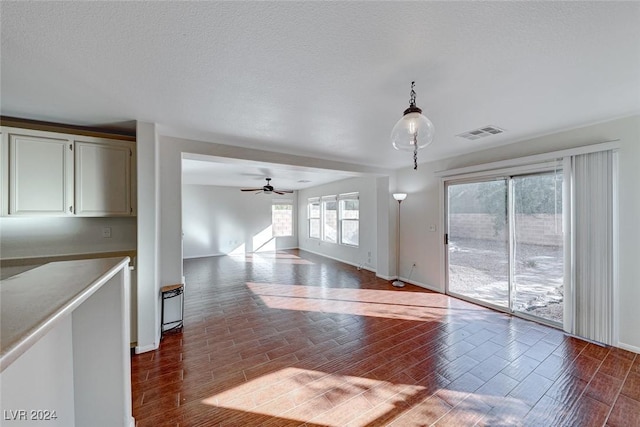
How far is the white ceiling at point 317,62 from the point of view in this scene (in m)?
1.17

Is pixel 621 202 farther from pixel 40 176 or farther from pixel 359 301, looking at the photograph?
pixel 40 176

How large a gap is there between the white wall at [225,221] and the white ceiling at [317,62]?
542cm

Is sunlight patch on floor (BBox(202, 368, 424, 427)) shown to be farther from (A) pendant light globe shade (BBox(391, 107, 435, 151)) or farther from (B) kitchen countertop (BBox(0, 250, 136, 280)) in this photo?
(A) pendant light globe shade (BBox(391, 107, 435, 151))

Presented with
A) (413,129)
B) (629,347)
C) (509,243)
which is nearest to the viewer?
(413,129)

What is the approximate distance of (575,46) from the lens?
1396mm

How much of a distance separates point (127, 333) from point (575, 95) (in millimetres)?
3769

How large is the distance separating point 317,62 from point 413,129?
2.61 feet

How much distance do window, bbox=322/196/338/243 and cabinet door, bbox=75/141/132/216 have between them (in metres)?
5.36

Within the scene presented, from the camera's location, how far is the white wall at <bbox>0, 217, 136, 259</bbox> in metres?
2.45

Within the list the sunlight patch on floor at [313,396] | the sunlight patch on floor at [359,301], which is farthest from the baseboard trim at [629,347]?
the sunlight patch on floor at [313,396]

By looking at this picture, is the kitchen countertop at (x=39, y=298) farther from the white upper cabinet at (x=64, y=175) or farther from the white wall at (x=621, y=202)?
the white wall at (x=621, y=202)

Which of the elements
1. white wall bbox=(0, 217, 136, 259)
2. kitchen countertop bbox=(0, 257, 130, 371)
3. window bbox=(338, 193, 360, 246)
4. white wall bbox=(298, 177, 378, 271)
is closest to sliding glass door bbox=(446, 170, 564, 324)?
white wall bbox=(298, 177, 378, 271)

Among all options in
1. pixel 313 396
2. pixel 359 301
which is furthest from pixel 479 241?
pixel 313 396

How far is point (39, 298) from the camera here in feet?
2.46
